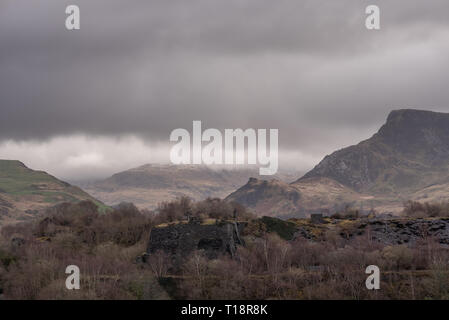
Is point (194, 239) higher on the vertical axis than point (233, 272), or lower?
higher

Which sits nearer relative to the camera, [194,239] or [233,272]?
[233,272]

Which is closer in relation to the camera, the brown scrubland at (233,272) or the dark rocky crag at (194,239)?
the brown scrubland at (233,272)

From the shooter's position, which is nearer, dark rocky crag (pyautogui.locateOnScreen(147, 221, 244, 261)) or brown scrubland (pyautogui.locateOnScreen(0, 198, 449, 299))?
brown scrubland (pyautogui.locateOnScreen(0, 198, 449, 299))

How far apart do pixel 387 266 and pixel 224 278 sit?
2817cm

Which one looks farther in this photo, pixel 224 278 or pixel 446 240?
pixel 446 240

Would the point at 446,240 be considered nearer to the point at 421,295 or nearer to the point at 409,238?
the point at 409,238

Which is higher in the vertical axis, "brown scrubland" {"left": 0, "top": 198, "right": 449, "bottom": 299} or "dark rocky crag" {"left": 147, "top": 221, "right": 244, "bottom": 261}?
"dark rocky crag" {"left": 147, "top": 221, "right": 244, "bottom": 261}

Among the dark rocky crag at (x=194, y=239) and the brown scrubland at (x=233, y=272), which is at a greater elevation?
the dark rocky crag at (x=194, y=239)

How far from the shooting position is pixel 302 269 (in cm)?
8112
